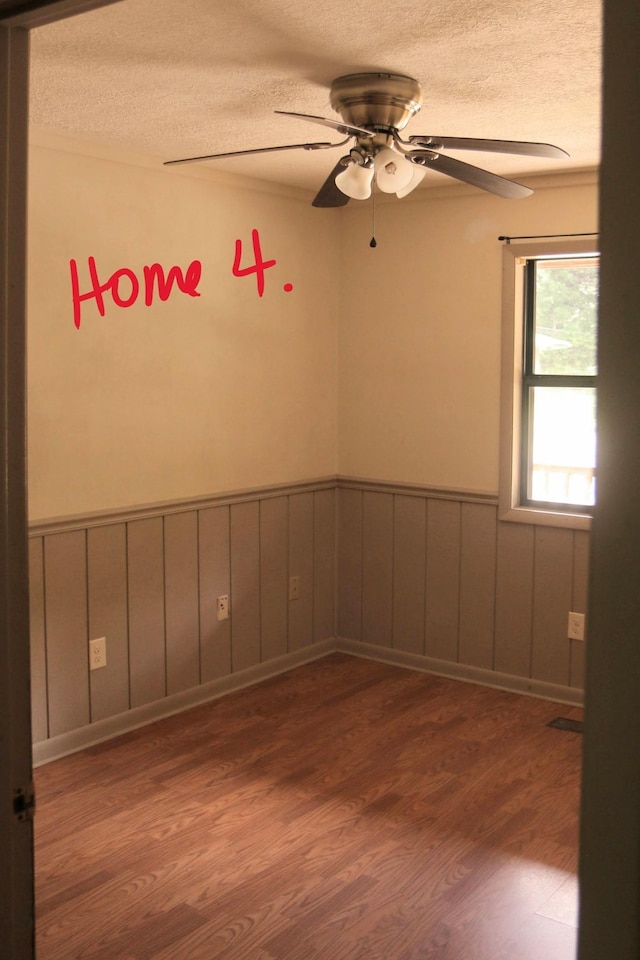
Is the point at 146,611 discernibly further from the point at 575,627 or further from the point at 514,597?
the point at 575,627

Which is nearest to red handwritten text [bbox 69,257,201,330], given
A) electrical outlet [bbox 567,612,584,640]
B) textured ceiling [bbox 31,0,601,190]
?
textured ceiling [bbox 31,0,601,190]

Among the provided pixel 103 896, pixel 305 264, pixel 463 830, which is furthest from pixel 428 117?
pixel 103 896

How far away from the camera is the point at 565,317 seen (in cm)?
428

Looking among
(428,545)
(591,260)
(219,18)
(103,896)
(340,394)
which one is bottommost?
(103,896)

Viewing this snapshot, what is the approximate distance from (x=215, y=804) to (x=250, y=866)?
0.45 metres

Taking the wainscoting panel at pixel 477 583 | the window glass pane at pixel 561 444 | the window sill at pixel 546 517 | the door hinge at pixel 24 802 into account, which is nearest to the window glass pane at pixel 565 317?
the window glass pane at pixel 561 444

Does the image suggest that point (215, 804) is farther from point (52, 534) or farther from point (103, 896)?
point (52, 534)

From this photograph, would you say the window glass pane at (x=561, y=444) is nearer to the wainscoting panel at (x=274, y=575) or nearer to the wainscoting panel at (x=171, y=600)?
the wainscoting panel at (x=171, y=600)

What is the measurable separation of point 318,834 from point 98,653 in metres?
1.26

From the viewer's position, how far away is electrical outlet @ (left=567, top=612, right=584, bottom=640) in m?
4.29

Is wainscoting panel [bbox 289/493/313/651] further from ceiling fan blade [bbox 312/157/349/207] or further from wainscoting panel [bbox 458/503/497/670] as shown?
ceiling fan blade [bbox 312/157/349/207]

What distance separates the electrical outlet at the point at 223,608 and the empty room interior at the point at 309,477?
16 mm

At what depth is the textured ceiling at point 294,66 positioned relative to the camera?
7.38 feet

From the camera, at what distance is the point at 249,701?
4328 millimetres
